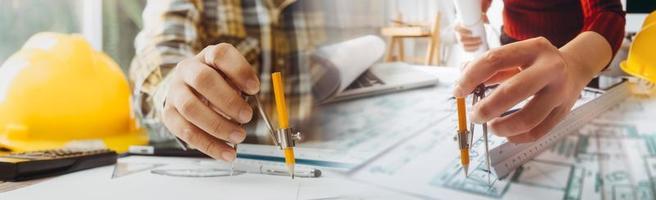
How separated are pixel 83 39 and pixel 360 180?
0.45m

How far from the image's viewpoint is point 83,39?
0.61m

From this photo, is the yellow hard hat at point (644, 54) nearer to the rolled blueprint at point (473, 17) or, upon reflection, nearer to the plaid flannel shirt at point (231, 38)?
the rolled blueprint at point (473, 17)

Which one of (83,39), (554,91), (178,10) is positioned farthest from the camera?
(83,39)

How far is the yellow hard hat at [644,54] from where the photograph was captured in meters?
0.33

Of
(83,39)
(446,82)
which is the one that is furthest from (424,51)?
(83,39)

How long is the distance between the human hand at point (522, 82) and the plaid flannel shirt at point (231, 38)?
0.18 meters

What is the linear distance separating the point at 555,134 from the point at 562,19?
0.08m

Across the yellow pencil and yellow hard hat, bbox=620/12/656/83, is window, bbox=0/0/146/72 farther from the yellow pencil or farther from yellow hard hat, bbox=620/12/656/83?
yellow hard hat, bbox=620/12/656/83

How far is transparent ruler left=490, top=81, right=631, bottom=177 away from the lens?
0.31 m

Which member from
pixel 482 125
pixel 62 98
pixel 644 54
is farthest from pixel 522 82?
pixel 62 98

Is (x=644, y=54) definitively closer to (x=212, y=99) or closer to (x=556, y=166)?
(x=556, y=166)

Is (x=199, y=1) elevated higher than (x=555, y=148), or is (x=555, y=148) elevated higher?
(x=199, y=1)

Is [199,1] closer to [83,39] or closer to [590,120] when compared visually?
[83,39]

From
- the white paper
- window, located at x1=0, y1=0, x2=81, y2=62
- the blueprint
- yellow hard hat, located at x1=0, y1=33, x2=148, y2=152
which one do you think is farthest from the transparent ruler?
window, located at x1=0, y1=0, x2=81, y2=62
